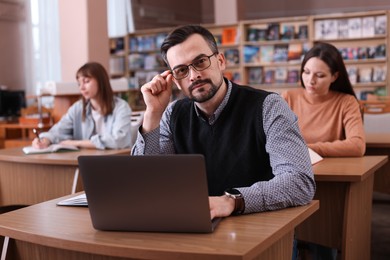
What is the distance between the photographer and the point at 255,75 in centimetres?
898

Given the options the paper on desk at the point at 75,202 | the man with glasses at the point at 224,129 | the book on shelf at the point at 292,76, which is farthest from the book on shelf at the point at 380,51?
the paper on desk at the point at 75,202

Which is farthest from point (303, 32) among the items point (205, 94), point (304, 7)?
point (205, 94)

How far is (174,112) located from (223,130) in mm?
253

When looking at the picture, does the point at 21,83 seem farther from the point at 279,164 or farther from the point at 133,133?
the point at 279,164

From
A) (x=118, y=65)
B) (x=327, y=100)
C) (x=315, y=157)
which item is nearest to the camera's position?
(x=315, y=157)

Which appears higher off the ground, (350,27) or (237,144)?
(350,27)

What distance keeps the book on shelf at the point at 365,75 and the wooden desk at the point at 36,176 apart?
5498 millimetres

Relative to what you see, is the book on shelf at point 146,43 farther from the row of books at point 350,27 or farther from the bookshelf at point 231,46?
the row of books at point 350,27

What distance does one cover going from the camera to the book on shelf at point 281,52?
28.5ft

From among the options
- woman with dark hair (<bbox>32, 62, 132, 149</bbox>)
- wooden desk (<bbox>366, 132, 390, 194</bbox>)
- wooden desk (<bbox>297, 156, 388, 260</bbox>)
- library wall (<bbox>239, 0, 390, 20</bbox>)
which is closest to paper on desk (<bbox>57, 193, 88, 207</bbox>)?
Answer: wooden desk (<bbox>297, 156, 388, 260</bbox>)

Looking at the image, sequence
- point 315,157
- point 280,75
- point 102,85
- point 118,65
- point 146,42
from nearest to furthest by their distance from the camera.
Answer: point 315,157 → point 102,85 → point 280,75 → point 146,42 → point 118,65

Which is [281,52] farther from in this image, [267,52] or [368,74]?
[368,74]

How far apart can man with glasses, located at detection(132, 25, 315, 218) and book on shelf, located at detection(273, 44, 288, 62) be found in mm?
6694

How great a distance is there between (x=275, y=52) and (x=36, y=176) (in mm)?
5841
